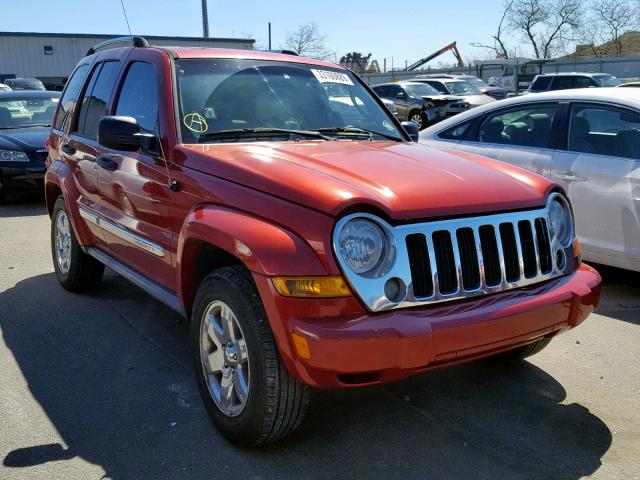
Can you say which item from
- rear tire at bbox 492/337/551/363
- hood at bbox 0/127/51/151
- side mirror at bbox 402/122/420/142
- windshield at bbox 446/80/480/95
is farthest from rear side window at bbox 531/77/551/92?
rear tire at bbox 492/337/551/363

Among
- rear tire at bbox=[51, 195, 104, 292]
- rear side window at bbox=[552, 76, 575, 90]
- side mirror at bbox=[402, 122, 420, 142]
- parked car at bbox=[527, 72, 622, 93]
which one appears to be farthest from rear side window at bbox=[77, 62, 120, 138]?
rear side window at bbox=[552, 76, 575, 90]

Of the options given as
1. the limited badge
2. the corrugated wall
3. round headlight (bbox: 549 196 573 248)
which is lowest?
round headlight (bbox: 549 196 573 248)

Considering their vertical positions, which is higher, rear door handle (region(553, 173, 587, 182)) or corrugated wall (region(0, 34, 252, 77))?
corrugated wall (region(0, 34, 252, 77))

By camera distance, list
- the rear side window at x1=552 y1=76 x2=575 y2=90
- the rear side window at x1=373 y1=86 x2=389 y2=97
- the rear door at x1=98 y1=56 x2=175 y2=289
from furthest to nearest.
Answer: the rear side window at x1=373 y1=86 x2=389 y2=97, the rear side window at x1=552 y1=76 x2=575 y2=90, the rear door at x1=98 y1=56 x2=175 y2=289

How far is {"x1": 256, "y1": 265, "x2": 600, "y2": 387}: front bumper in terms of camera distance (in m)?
2.63

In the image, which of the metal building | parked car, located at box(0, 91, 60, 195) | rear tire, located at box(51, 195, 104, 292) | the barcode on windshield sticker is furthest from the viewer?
the metal building

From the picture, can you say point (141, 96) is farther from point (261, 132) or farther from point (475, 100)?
point (475, 100)

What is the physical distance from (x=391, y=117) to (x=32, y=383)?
2.87m

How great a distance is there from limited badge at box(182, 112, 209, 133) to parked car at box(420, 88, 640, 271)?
127 inches

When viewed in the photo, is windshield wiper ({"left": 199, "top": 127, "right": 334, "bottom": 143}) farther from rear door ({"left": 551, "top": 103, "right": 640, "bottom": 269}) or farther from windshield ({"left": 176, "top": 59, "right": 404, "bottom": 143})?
rear door ({"left": 551, "top": 103, "right": 640, "bottom": 269})

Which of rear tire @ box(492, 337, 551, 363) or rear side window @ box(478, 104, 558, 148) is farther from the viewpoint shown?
rear side window @ box(478, 104, 558, 148)

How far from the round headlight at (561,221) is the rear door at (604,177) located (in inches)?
79.9

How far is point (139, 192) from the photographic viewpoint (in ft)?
13.3

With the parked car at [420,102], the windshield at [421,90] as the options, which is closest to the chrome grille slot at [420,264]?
the parked car at [420,102]
